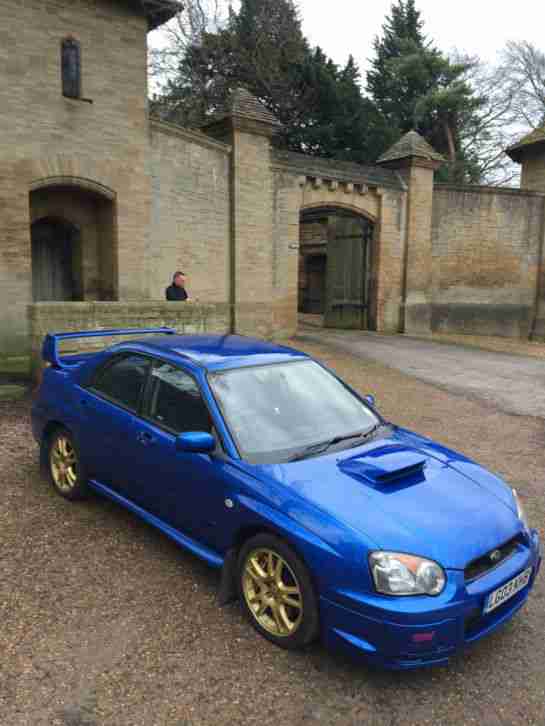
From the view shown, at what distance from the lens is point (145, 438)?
4.22 m

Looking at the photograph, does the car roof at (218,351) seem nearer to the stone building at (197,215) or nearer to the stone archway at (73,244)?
the stone building at (197,215)

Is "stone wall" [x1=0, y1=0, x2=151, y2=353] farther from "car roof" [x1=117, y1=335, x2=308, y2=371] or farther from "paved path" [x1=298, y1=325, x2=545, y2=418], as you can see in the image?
"car roof" [x1=117, y1=335, x2=308, y2=371]

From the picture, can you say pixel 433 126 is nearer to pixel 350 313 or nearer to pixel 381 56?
pixel 381 56

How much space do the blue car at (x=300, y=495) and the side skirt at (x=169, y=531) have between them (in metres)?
0.01

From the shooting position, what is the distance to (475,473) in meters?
4.00

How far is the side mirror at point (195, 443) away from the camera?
11.9 ft

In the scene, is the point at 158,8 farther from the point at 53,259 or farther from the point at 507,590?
the point at 507,590

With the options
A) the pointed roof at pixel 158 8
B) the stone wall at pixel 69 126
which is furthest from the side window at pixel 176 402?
the pointed roof at pixel 158 8

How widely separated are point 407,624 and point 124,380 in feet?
9.03

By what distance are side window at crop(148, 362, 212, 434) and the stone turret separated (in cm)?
2119

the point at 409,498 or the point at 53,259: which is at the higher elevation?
the point at 53,259

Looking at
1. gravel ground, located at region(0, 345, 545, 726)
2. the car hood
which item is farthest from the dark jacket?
the car hood

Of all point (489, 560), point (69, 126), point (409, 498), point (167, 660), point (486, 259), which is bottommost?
point (167, 660)

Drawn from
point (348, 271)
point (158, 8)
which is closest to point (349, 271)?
point (348, 271)
